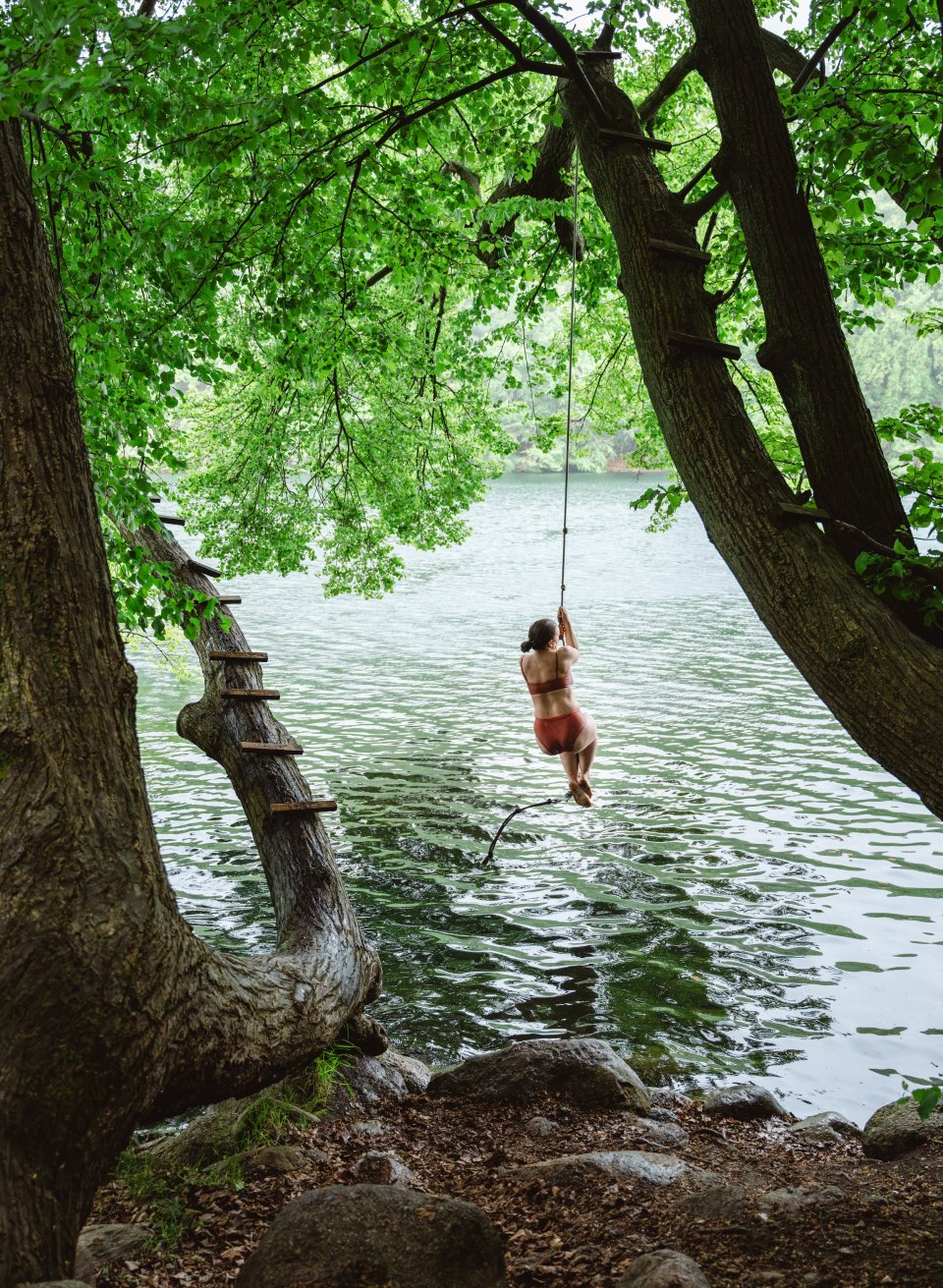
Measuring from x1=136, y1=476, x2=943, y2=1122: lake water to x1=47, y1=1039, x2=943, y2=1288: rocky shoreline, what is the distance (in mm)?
1180

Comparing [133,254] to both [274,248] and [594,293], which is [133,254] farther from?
[594,293]

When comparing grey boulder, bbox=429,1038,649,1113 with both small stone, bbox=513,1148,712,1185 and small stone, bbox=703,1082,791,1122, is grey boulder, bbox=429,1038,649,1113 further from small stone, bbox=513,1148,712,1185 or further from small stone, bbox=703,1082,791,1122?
small stone, bbox=513,1148,712,1185

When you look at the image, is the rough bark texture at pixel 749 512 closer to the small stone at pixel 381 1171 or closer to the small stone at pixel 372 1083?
the small stone at pixel 381 1171

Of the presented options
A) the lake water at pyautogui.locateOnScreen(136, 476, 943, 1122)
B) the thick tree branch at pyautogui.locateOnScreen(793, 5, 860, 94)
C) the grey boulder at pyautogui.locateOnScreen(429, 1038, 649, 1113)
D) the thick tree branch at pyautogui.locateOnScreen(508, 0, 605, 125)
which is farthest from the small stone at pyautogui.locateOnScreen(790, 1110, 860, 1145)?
the thick tree branch at pyautogui.locateOnScreen(793, 5, 860, 94)

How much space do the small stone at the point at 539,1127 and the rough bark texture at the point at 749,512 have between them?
3.27 meters

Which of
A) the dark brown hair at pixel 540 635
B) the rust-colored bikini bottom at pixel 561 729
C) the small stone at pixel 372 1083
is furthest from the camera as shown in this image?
the rust-colored bikini bottom at pixel 561 729

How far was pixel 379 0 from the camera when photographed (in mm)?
7000

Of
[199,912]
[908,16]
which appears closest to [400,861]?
[199,912]

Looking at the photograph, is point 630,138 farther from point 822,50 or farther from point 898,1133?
point 898,1133

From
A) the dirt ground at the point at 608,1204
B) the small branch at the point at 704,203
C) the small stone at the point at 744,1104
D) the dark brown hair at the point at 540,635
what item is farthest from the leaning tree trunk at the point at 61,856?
the dark brown hair at the point at 540,635

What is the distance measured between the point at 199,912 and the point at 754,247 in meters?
8.49

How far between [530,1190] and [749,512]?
3233 mm

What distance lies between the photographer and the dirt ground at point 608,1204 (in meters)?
3.83

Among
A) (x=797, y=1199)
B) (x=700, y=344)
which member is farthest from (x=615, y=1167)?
(x=700, y=344)
